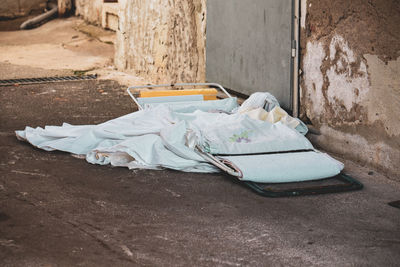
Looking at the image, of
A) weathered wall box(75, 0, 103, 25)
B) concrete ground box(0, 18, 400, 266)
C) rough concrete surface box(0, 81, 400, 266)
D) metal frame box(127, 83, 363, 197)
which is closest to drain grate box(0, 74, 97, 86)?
concrete ground box(0, 18, 400, 266)

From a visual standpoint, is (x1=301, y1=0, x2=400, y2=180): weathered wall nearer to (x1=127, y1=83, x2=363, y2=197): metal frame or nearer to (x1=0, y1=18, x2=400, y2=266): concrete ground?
(x1=0, y1=18, x2=400, y2=266): concrete ground

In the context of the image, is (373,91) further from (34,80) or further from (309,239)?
(34,80)

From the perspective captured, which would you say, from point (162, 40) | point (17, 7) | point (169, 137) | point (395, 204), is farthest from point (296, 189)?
point (17, 7)

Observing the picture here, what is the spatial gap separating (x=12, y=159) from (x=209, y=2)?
3.04m

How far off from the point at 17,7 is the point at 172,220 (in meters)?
9.69

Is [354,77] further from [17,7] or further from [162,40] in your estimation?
[17,7]

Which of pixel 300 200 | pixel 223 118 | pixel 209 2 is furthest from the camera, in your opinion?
pixel 209 2

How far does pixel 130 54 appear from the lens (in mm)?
8258

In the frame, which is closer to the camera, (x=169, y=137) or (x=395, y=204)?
(x=395, y=204)

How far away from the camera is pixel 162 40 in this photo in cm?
745

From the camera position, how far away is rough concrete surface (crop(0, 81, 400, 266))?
121 inches

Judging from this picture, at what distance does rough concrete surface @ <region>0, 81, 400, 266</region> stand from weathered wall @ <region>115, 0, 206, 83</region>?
2738mm

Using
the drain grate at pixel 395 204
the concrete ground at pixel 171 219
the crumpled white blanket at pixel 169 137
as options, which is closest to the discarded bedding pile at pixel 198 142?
the crumpled white blanket at pixel 169 137

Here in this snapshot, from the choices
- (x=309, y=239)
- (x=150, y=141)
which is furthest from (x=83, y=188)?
(x=309, y=239)
